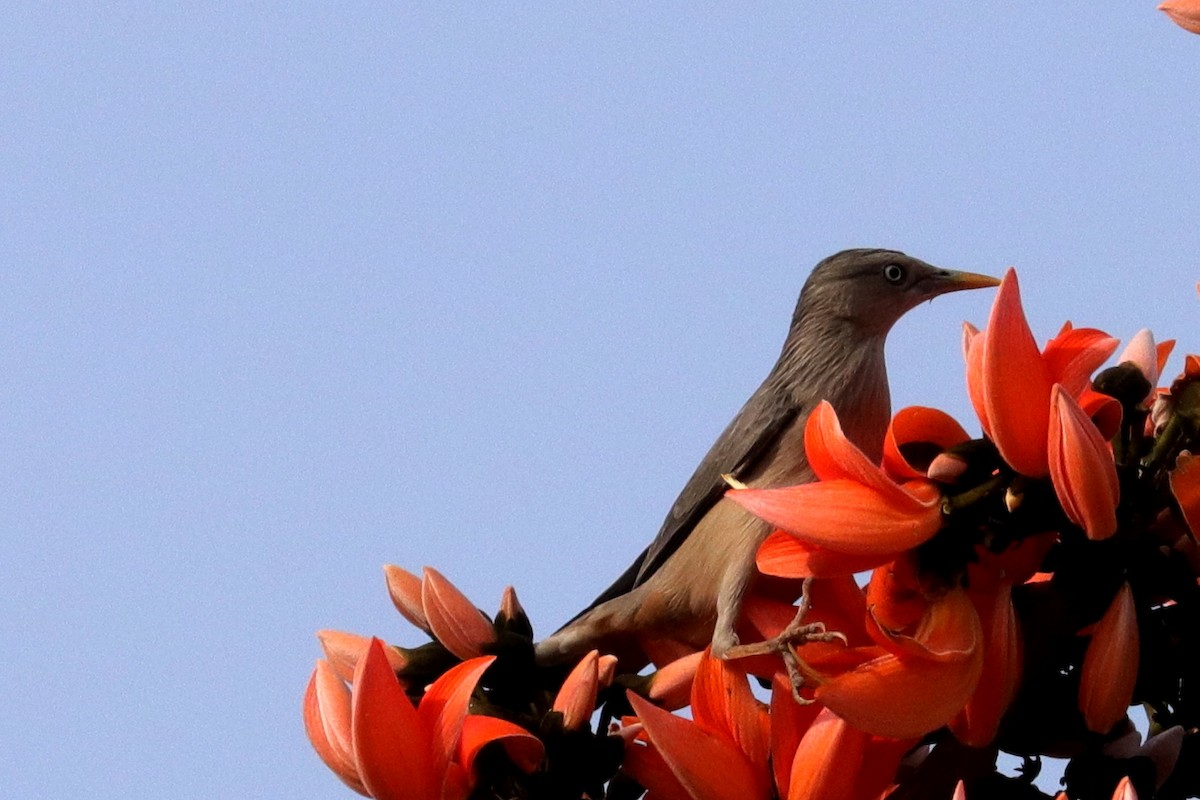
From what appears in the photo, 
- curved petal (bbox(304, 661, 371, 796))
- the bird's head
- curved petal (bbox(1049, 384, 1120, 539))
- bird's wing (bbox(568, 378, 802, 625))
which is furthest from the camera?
the bird's head

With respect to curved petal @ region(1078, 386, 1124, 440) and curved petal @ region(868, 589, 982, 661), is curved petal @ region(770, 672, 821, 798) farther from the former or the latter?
curved petal @ region(1078, 386, 1124, 440)

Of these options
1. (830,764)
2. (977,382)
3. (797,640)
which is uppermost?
(977,382)

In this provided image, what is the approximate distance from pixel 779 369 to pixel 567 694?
77.8 inches

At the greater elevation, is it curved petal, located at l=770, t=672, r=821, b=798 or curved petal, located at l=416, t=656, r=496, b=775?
curved petal, located at l=416, t=656, r=496, b=775

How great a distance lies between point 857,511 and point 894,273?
90.2 inches

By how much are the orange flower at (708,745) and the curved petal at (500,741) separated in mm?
112

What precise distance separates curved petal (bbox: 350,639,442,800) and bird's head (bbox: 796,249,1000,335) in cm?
226

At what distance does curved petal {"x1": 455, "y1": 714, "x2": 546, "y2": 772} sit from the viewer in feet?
5.78

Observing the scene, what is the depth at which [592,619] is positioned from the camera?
303cm

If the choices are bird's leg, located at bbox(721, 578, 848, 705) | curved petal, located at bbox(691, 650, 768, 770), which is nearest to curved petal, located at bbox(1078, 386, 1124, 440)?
bird's leg, located at bbox(721, 578, 848, 705)

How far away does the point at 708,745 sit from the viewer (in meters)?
1.73

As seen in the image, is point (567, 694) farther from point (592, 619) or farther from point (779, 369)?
point (779, 369)

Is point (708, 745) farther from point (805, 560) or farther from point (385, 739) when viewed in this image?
point (385, 739)

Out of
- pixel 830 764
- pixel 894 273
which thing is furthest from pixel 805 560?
pixel 894 273
